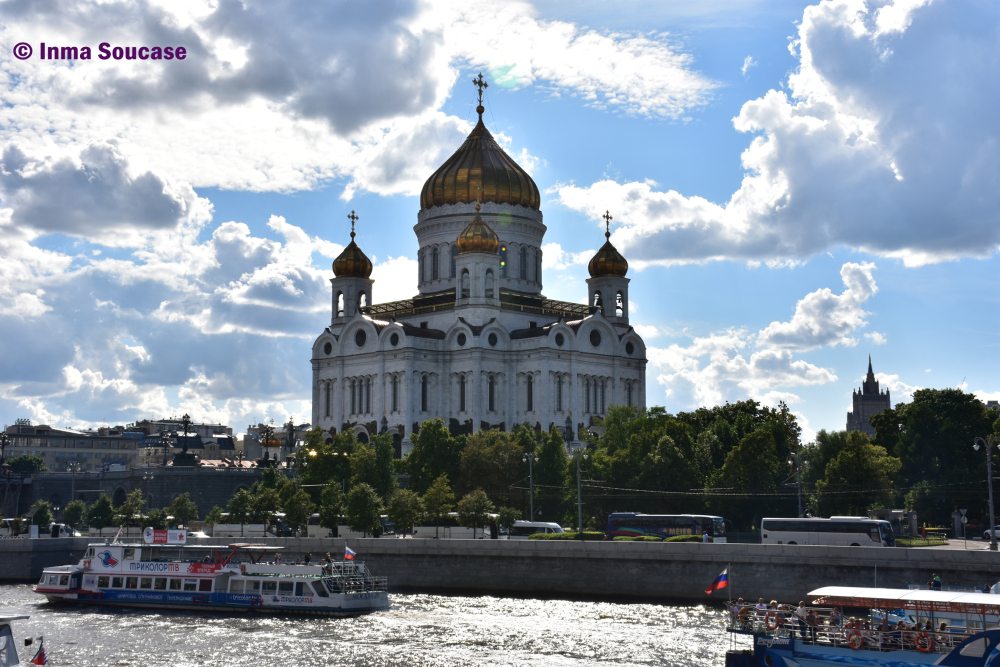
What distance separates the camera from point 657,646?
49156mm

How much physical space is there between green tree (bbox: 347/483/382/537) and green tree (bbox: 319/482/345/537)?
3732mm

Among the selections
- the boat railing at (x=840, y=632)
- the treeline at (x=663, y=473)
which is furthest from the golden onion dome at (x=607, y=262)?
the boat railing at (x=840, y=632)

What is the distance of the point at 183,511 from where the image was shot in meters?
102

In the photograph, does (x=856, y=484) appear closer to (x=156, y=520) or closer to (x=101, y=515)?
(x=156, y=520)

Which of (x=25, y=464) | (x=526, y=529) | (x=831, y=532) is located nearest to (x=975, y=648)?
(x=831, y=532)

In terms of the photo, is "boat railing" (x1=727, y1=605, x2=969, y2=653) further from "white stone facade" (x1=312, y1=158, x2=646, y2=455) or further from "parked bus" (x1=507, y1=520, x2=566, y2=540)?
"white stone facade" (x1=312, y1=158, x2=646, y2=455)

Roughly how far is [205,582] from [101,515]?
44342 millimetres

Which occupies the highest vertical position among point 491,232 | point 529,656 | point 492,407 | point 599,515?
point 491,232

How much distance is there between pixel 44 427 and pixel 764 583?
148907mm

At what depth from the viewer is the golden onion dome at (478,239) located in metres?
117

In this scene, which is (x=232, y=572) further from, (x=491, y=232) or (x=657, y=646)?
(x=491, y=232)

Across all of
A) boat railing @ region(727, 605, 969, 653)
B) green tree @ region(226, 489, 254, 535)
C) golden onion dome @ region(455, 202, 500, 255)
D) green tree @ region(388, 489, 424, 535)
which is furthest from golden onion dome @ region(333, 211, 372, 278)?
boat railing @ region(727, 605, 969, 653)

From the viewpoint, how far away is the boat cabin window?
38.6 m

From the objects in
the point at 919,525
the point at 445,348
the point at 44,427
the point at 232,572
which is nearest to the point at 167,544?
the point at 232,572
